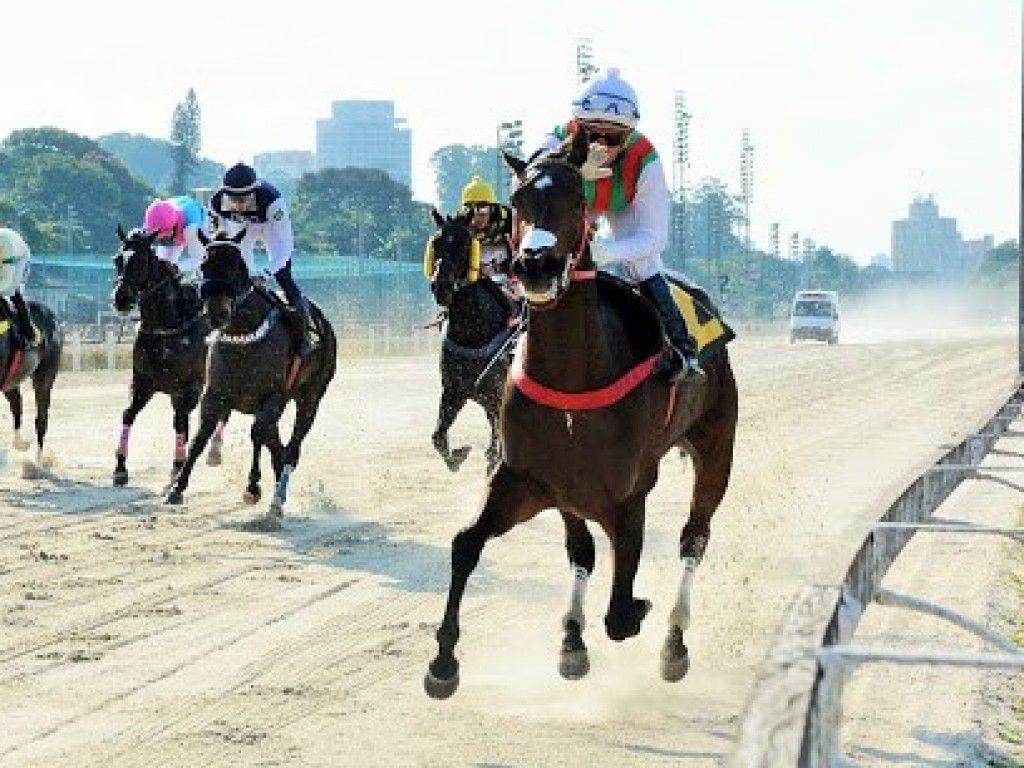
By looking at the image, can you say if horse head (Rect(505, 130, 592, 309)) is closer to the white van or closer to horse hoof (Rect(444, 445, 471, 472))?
horse hoof (Rect(444, 445, 471, 472))

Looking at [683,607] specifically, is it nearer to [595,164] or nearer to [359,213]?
[595,164]

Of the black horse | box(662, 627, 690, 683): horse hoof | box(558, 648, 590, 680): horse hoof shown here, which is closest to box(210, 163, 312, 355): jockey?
the black horse

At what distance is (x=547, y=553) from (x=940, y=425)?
1180 centimetres

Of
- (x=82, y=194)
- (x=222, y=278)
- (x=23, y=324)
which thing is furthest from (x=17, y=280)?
(x=82, y=194)

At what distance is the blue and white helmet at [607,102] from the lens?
710 centimetres

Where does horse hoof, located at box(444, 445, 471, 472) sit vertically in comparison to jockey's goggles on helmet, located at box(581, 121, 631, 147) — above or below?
below

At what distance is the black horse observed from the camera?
49.3 ft

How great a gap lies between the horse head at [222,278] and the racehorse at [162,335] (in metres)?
1.93

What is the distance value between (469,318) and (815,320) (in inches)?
1867

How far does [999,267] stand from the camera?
183 meters

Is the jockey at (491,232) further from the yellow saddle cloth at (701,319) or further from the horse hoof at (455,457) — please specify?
the yellow saddle cloth at (701,319)

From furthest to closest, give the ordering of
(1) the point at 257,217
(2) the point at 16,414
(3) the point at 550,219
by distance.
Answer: (2) the point at 16,414 < (1) the point at 257,217 < (3) the point at 550,219

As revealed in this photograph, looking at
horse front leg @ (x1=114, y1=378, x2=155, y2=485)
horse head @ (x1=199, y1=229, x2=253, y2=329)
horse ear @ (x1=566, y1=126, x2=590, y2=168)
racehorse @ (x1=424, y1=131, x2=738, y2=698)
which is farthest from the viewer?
horse front leg @ (x1=114, y1=378, x2=155, y2=485)

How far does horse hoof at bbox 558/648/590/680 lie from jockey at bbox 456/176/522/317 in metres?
5.82
